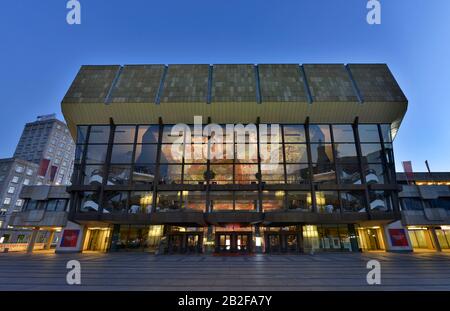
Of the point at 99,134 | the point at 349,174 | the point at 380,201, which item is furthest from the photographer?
the point at 99,134

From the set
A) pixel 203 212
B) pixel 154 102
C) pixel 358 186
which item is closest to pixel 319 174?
pixel 358 186

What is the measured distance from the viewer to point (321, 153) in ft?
96.6

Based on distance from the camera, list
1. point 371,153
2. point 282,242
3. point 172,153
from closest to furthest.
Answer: point 282,242
point 371,153
point 172,153

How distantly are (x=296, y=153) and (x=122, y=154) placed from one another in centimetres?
2154

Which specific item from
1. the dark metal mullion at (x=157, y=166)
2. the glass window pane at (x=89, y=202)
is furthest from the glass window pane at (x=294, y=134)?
the glass window pane at (x=89, y=202)

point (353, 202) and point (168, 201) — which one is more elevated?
point (353, 202)

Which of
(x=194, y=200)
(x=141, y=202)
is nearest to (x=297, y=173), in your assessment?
(x=194, y=200)

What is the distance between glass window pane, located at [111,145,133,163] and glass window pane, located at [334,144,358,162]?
2558 cm

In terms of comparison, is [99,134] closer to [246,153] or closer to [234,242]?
[246,153]

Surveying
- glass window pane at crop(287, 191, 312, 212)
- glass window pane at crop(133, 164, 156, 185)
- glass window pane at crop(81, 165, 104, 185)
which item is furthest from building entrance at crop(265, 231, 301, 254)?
glass window pane at crop(81, 165, 104, 185)

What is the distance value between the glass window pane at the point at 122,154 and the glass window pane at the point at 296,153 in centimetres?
1940

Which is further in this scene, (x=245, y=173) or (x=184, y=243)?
(x=245, y=173)

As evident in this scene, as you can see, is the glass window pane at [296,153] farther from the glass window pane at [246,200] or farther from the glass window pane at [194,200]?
the glass window pane at [194,200]

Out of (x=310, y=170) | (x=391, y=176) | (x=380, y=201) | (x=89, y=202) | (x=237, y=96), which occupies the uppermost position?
(x=237, y=96)
